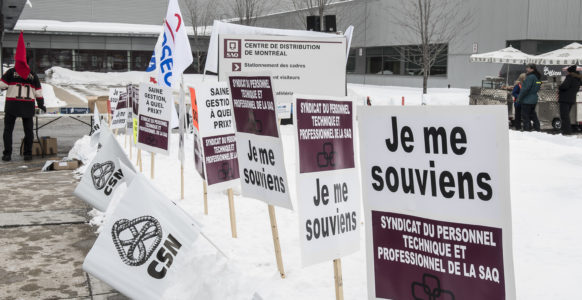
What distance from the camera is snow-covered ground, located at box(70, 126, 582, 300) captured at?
4.78m

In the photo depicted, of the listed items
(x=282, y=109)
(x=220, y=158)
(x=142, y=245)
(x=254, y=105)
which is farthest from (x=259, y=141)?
(x=282, y=109)

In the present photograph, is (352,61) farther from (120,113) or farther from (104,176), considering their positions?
(104,176)

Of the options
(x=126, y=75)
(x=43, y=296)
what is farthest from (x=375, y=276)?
(x=126, y=75)

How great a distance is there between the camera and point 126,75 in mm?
48375

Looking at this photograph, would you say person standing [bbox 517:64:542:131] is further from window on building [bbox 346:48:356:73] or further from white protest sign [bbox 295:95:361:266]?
window on building [bbox 346:48:356:73]

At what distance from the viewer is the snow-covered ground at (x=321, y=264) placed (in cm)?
478

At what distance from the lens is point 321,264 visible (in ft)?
17.9

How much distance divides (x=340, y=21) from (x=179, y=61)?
35031mm

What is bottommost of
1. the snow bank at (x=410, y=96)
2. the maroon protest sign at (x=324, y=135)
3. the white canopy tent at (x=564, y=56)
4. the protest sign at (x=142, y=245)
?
the protest sign at (x=142, y=245)

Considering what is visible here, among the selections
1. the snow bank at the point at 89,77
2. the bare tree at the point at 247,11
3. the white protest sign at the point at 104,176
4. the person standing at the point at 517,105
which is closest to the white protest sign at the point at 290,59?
the white protest sign at the point at 104,176

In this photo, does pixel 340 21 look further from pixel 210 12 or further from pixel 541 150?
pixel 541 150

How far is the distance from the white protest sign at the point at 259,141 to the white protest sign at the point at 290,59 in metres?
0.80

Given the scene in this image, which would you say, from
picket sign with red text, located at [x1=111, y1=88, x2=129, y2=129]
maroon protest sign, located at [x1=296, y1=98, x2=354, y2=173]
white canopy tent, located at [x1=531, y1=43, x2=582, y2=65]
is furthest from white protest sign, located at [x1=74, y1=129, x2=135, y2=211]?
white canopy tent, located at [x1=531, y1=43, x2=582, y2=65]

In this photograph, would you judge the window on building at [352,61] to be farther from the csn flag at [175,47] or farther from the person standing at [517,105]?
the csn flag at [175,47]
